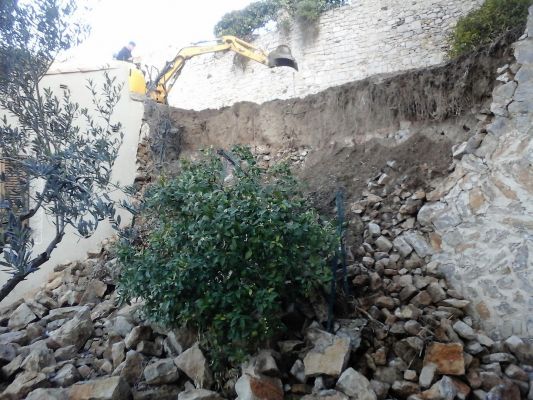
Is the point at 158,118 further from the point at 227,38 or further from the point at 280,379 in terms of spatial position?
the point at 280,379

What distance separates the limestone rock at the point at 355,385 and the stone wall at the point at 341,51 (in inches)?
368

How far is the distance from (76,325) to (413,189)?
4501 millimetres

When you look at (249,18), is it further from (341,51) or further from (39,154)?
(39,154)

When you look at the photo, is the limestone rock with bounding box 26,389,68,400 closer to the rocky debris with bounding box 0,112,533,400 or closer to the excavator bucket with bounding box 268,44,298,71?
the rocky debris with bounding box 0,112,533,400

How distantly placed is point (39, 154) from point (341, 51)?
395 inches

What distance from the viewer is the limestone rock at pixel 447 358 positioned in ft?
12.0

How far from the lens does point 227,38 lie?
10.8 metres

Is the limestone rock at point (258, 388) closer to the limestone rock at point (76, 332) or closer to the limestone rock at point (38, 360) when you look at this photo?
the limestone rock at point (38, 360)

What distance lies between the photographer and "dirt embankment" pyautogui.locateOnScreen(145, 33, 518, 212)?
5926mm

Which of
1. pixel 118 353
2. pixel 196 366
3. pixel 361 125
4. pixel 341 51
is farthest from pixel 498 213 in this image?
pixel 341 51

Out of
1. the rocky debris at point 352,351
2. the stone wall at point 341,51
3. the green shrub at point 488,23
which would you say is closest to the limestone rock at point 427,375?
the rocky debris at point 352,351

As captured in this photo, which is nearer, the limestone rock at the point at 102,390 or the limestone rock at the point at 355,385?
the limestone rock at the point at 355,385

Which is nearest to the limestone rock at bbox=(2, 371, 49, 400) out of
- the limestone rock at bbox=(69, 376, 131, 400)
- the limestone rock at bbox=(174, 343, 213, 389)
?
the limestone rock at bbox=(69, 376, 131, 400)

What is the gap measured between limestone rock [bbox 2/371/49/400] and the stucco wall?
8.79 ft
